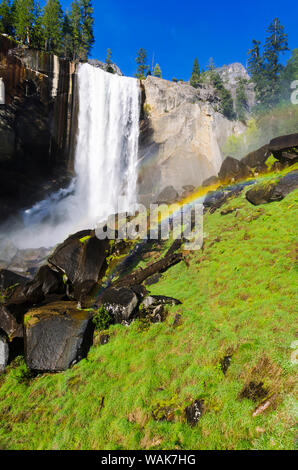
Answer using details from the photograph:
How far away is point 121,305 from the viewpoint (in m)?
9.73

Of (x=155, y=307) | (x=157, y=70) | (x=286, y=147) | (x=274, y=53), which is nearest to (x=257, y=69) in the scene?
(x=274, y=53)

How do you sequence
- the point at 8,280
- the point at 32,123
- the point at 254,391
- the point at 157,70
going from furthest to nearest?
the point at 157,70
the point at 32,123
the point at 8,280
the point at 254,391

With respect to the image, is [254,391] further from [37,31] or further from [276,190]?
[37,31]

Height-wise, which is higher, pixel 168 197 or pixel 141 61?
pixel 141 61

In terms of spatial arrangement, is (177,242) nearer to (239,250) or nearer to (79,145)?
(239,250)

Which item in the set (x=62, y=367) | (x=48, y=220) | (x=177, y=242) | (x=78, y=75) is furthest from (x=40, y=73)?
(x=62, y=367)

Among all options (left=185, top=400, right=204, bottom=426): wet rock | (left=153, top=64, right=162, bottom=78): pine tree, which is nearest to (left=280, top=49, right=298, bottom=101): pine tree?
(left=153, top=64, right=162, bottom=78): pine tree

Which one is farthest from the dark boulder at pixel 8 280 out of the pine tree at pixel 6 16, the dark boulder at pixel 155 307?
the pine tree at pixel 6 16

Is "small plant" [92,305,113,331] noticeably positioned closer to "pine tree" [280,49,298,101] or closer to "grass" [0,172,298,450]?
"grass" [0,172,298,450]

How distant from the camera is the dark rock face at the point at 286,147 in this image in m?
18.8

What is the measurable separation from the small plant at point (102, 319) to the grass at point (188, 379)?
27.0 inches

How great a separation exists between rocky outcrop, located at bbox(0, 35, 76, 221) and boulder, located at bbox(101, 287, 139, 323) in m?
25.2

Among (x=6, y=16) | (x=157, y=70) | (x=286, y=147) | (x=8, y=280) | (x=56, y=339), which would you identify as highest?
(x=157, y=70)

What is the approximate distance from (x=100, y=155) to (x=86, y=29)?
35075 mm
